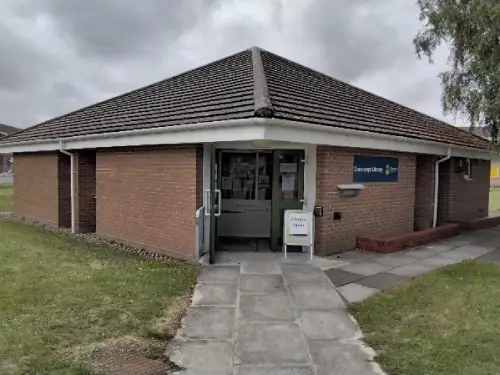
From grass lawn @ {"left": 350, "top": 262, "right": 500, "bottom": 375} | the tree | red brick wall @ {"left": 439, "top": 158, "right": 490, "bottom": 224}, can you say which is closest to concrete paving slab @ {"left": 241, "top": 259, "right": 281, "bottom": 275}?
grass lawn @ {"left": 350, "top": 262, "right": 500, "bottom": 375}

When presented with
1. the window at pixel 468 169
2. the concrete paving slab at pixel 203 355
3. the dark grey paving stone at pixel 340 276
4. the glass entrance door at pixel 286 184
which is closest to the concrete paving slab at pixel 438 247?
the dark grey paving stone at pixel 340 276

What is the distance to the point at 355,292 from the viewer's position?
6.34 metres

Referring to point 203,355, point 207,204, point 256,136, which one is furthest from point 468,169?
point 203,355

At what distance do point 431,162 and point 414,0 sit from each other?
14.8ft

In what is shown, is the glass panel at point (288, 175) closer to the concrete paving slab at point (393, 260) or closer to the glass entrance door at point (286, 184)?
the glass entrance door at point (286, 184)

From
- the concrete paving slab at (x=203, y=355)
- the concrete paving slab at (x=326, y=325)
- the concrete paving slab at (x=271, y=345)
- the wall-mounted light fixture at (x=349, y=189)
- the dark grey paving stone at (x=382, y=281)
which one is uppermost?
the wall-mounted light fixture at (x=349, y=189)

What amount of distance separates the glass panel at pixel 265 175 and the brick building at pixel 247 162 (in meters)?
0.03

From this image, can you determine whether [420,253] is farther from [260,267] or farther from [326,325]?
[326,325]

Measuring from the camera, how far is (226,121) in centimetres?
705

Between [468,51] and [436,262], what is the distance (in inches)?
209

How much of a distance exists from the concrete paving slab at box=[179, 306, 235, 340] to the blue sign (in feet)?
16.7

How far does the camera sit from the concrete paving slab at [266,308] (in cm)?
532

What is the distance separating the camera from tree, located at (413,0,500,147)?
9008 millimetres

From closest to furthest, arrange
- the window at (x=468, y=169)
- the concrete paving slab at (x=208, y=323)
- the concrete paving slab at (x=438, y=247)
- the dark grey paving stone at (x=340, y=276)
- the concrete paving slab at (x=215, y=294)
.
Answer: the concrete paving slab at (x=208, y=323), the concrete paving slab at (x=215, y=294), the dark grey paving stone at (x=340, y=276), the concrete paving slab at (x=438, y=247), the window at (x=468, y=169)
